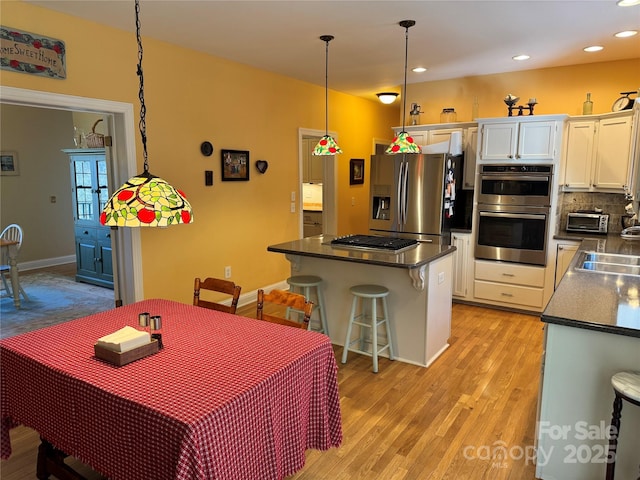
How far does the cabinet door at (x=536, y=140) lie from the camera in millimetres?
4434

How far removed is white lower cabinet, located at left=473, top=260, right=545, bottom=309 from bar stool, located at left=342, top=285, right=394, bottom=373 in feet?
6.17

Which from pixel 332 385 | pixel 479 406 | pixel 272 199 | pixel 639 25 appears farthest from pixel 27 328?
pixel 639 25

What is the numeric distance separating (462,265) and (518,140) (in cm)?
149

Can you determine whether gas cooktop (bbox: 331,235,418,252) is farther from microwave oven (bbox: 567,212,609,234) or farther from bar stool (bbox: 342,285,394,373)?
microwave oven (bbox: 567,212,609,234)

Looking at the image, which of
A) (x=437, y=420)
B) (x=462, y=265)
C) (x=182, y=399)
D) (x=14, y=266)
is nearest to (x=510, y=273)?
(x=462, y=265)

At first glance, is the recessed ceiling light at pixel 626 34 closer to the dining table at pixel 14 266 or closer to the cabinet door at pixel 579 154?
the cabinet door at pixel 579 154

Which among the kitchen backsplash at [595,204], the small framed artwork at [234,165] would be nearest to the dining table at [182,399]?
the small framed artwork at [234,165]

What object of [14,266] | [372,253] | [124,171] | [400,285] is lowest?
[14,266]

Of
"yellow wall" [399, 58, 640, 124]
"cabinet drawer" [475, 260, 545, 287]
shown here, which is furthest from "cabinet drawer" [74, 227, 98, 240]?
"cabinet drawer" [475, 260, 545, 287]

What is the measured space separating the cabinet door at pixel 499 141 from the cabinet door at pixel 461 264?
36.3 inches

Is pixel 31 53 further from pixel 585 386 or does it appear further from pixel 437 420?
pixel 585 386

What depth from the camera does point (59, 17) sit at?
3.17 metres

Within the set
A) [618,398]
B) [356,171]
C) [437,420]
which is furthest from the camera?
[356,171]

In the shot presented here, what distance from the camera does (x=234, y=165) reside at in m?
4.72
